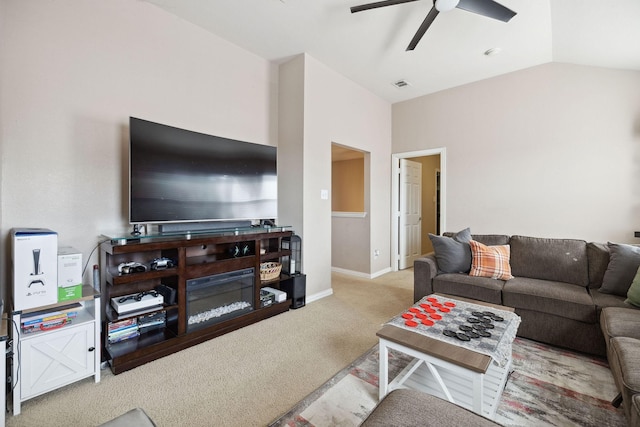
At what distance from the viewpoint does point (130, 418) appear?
37.7 inches

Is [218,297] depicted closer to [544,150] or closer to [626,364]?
[626,364]

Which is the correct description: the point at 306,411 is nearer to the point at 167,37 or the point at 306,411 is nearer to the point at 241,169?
the point at 241,169

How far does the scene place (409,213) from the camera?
5.35 meters

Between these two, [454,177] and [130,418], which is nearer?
[130,418]

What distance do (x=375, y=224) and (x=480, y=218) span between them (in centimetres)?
152

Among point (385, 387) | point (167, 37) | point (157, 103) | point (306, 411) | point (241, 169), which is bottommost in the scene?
point (306, 411)

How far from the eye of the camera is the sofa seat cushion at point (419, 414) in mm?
921

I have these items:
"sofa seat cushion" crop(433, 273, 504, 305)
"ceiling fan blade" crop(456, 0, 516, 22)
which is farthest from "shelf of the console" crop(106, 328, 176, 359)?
"ceiling fan blade" crop(456, 0, 516, 22)

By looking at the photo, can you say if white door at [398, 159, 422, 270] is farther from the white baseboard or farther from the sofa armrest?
the sofa armrest

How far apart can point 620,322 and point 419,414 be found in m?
1.81

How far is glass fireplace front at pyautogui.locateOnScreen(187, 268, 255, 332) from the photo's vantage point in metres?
2.46

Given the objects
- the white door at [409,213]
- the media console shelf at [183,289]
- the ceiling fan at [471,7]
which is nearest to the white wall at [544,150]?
the white door at [409,213]

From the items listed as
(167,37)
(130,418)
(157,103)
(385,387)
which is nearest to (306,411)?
(385,387)

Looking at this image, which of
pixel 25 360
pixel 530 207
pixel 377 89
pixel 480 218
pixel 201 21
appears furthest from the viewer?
pixel 377 89
